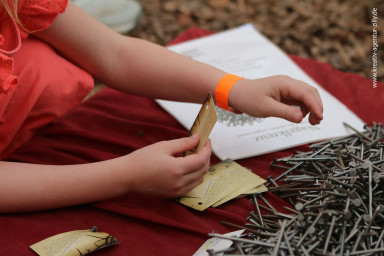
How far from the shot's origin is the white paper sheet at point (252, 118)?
3.70 feet

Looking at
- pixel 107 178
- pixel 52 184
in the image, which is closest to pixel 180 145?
pixel 107 178

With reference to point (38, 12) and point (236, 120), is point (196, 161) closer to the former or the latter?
point (236, 120)

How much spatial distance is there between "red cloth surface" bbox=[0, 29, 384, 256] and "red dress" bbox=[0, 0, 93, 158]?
0.24 ft

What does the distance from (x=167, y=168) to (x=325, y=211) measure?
0.93ft

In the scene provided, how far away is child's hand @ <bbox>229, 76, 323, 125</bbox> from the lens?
3.11 feet

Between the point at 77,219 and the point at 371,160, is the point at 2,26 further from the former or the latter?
the point at 371,160

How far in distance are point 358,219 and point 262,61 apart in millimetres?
709

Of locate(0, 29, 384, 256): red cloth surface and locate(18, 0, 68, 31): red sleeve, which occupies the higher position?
locate(18, 0, 68, 31): red sleeve

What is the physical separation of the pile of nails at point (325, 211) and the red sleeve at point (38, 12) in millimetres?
573

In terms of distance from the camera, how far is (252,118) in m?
1.22

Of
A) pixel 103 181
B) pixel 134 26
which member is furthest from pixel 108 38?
pixel 134 26

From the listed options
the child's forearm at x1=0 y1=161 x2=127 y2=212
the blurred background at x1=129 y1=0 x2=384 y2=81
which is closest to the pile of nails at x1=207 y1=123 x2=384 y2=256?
the child's forearm at x1=0 y1=161 x2=127 y2=212

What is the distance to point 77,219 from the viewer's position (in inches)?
37.1

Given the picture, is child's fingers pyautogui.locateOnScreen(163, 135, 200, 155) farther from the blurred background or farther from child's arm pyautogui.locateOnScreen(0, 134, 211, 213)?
the blurred background
